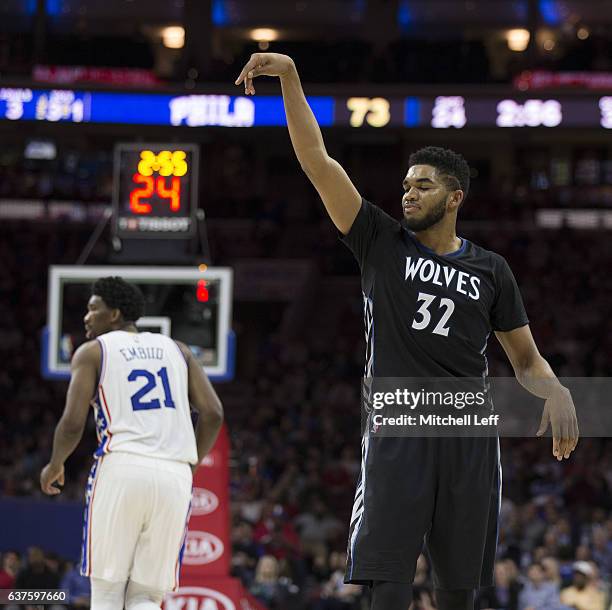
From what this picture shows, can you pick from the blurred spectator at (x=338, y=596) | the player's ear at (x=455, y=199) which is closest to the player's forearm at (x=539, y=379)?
the player's ear at (x=455, y=199)

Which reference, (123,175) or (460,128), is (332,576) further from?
(460,128)

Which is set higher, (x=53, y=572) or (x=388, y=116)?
(x=388, y=116)

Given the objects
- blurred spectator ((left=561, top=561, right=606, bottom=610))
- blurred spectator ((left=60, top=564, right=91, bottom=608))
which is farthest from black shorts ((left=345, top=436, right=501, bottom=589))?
blurred spectator ((left=561, top=561, right=606, bottom=610))

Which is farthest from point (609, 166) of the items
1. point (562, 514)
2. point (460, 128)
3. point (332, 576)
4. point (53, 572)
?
point (53, 572)

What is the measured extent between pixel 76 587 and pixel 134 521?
4856 mm

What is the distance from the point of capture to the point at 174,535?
17.2 ft

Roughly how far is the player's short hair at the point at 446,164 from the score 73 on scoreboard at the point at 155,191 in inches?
268

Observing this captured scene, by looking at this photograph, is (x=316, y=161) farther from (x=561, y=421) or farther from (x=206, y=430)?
(x=206, y=430)

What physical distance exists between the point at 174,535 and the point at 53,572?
13.5 feet

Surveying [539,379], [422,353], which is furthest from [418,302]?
[539,379]

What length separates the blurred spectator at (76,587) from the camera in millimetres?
9203

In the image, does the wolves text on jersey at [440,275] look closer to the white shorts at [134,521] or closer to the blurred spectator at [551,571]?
the white shorts at [134,521]

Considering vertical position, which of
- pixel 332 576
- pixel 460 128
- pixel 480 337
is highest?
pixel 460 128

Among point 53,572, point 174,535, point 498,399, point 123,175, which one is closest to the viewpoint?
point 498,399
